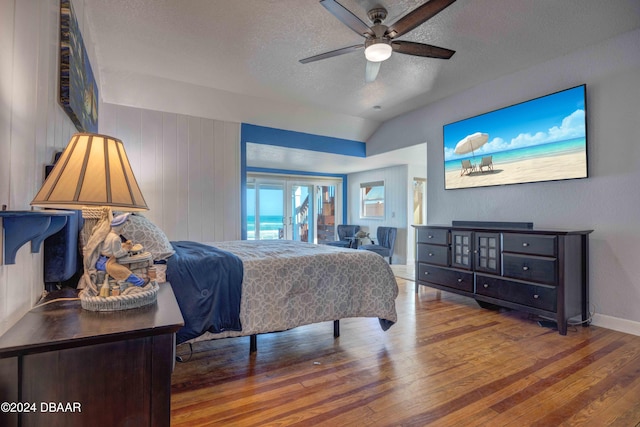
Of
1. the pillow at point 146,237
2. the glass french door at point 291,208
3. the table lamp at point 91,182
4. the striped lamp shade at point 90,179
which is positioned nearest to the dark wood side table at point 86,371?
the table lamp at point 91,182

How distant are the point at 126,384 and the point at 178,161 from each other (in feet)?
12.5

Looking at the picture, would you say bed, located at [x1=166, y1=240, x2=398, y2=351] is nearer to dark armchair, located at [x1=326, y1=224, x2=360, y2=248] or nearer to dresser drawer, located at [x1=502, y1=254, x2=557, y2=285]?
dresser drawer, located at [x1=502, y1=254, x2=557, y2=285]

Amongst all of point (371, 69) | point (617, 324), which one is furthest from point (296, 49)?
point (617, 324)

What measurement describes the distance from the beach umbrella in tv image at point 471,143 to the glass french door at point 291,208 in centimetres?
430

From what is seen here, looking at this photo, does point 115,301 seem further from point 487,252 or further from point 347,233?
point 347,233

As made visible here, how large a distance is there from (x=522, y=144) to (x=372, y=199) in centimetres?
417

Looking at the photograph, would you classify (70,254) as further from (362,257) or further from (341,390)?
(362,257)

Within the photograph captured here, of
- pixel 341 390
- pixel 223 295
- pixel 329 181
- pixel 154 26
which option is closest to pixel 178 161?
pixel 154 26

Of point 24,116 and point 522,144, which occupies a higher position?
point 522,144

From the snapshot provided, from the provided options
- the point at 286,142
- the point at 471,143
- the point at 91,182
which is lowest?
the point at 91,182

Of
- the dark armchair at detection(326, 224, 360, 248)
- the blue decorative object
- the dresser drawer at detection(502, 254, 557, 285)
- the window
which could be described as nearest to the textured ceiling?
the dresser drawer at detection(502, 254, 557, 285)

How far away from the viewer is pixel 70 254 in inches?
56.1

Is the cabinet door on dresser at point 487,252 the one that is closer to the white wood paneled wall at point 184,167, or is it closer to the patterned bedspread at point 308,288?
the patterned bedspread at point 308,288

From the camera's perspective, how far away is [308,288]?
231 centimetres
